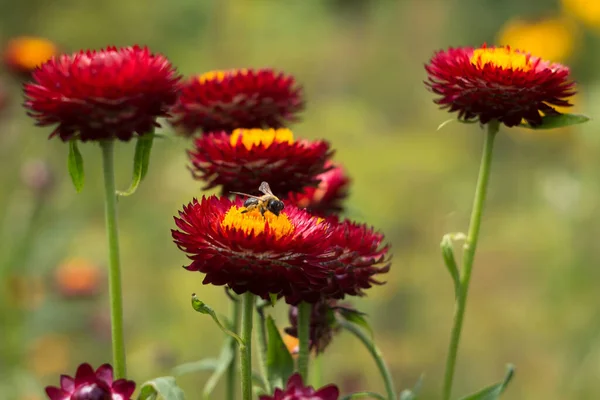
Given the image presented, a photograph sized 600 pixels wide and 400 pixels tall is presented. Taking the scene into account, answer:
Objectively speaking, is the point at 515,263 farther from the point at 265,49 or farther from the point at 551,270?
the point at 265,49

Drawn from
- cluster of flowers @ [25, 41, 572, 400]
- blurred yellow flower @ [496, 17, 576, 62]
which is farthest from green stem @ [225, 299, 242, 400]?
blurred yellow flower @ [496, 17, 576, 62]

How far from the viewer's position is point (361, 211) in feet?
4.67

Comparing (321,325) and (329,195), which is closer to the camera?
(321,325)

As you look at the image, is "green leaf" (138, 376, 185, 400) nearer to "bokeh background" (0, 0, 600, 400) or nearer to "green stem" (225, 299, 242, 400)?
"green stem" (225, 299, 242, 400)

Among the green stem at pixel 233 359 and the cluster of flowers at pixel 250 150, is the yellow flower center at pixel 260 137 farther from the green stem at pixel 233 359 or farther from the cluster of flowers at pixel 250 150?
the green stem at pixel 233 359

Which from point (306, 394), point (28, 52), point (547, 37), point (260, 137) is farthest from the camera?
point (547, 37)

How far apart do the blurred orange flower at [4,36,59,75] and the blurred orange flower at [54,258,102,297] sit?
0.43 meters

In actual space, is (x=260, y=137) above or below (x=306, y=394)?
above

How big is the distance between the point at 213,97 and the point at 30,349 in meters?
1.16

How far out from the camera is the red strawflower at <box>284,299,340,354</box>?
0.81m

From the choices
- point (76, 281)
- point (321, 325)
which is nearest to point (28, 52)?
point (76, 281)

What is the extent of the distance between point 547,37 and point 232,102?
2292mm

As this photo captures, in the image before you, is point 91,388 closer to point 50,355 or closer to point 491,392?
point 491,392

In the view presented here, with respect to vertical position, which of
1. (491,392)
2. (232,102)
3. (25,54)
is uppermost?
(25,54)
